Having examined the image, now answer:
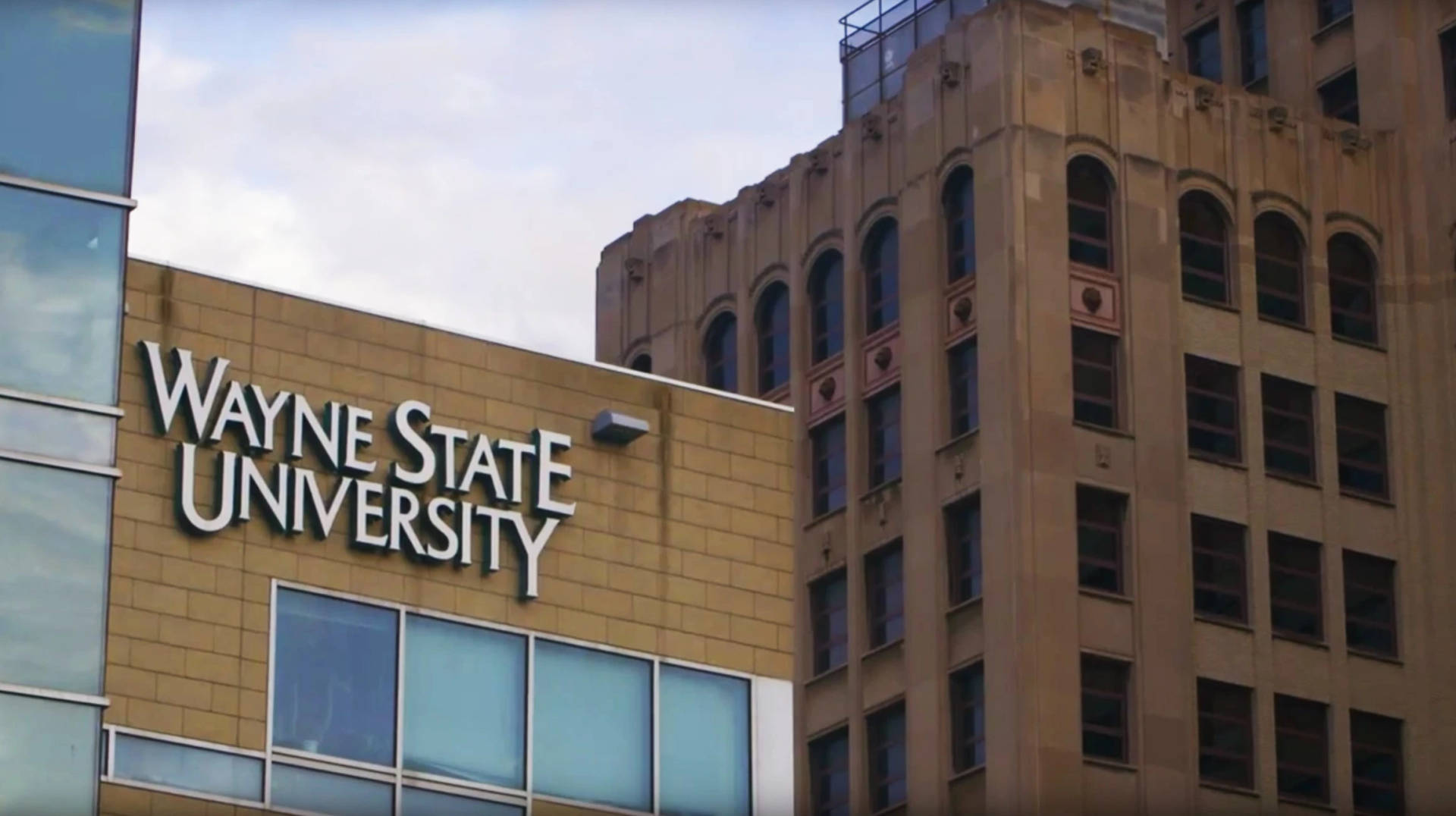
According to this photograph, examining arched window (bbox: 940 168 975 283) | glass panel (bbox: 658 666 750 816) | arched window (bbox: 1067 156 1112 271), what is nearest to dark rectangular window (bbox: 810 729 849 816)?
arched window (bbox: 940 168 975 283)

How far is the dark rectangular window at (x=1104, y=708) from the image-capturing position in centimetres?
7156

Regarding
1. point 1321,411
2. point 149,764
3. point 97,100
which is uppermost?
point 1321,411

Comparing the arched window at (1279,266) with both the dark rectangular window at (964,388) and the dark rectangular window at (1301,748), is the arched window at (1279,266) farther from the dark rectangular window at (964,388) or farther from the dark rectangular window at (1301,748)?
the dark rectangular window at (1301,748)

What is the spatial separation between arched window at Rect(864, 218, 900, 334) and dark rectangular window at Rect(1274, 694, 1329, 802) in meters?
11.0

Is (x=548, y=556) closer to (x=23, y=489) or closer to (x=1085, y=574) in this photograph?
(x=23, y=489)

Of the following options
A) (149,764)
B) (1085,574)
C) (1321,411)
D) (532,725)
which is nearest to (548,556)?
(532,725)

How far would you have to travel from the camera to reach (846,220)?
79438 mm

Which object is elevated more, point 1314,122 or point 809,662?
point 1314,122

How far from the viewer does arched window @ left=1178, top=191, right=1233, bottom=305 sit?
253 ft

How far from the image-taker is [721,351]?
278ft

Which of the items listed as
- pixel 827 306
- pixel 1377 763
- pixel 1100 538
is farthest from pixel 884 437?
pixel 1377 763

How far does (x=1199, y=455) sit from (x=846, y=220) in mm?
9167

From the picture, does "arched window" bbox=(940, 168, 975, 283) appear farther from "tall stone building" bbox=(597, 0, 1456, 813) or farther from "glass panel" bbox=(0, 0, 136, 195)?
"glass panel" bbox=(0, 0, 136, 195)

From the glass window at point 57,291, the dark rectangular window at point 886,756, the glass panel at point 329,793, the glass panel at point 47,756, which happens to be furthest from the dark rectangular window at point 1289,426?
the glass panel at point 47,756
